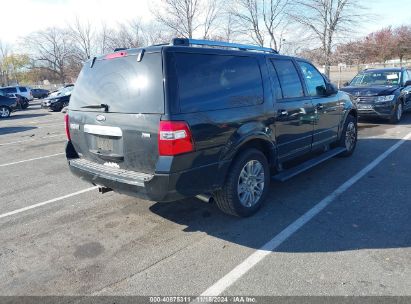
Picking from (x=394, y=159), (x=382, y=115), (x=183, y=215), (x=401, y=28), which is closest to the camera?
(x=183, y=215)

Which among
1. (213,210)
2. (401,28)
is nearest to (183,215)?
(213,210)

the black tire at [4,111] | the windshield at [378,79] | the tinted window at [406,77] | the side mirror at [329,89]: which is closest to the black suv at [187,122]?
the side mirror at [329,89]

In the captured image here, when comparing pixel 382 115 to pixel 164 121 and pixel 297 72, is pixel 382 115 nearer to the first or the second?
pixel 297 72

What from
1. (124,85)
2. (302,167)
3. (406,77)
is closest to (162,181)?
(124,85)

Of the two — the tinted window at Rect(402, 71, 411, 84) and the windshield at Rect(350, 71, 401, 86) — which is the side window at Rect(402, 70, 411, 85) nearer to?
the tinted window at Rect(402, 71, 411, 84)

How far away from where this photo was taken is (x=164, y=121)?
314 centimetres

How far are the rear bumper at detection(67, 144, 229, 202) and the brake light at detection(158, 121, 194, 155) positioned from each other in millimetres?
234

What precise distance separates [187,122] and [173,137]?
217 millimetres

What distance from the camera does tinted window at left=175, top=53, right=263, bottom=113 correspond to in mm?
3326

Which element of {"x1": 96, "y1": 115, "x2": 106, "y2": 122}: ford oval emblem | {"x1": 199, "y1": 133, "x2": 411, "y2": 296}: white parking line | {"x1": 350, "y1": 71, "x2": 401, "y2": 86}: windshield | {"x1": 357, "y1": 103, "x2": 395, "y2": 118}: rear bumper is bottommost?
{"x1": 199, "y1": 133, "x2": 411, "y2": 296}: white parking line

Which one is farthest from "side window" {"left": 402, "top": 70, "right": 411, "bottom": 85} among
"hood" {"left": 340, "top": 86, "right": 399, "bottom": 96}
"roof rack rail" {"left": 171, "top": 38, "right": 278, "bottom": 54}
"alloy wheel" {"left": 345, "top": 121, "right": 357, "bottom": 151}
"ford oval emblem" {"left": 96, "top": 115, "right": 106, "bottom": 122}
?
"ford oval emblem" {"left": 96, "top": 115, "right": 106, "bottom": 122}

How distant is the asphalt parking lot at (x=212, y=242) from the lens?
113 inches

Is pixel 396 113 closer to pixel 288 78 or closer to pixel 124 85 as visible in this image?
pixel 288 78

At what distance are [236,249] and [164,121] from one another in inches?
59.2
